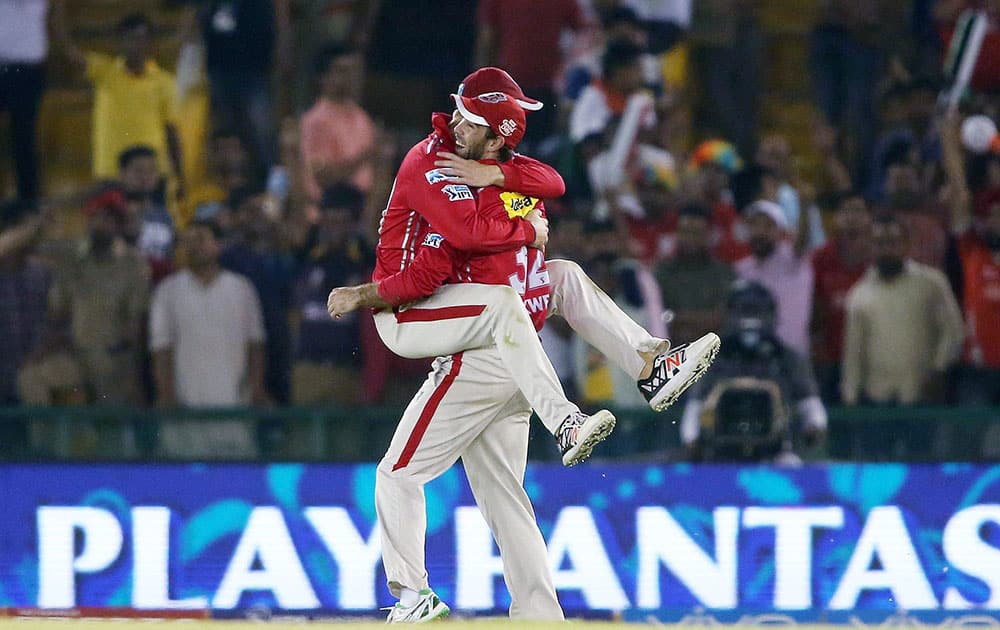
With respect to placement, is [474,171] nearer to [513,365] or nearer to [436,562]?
[513,365]

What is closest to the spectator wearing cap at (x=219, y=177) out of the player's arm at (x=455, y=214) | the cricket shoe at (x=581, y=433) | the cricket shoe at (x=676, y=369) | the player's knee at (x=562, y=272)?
the player's knee at (x=562, y=272)

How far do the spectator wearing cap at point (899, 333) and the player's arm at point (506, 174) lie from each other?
3333 millimetres

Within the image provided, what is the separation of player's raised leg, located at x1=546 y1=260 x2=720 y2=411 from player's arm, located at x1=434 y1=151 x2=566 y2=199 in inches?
12.9

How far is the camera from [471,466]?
6039 mm

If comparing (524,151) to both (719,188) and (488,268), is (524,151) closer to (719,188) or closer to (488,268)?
(719,188)

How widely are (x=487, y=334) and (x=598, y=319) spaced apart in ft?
1.39

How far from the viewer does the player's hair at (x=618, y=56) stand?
9344 millimetres

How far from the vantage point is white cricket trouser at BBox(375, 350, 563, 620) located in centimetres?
579

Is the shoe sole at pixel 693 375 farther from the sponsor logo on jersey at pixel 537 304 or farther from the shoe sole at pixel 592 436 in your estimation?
the sponsor logo on jersey at pixel 537 304

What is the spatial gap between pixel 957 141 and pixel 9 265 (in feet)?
16.8

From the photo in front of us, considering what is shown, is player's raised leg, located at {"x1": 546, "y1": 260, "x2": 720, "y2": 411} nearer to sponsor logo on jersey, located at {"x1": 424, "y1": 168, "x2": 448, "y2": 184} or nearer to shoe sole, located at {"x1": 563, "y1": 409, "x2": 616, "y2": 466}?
shoe sole, located at {"x1": 563, "y1": 409, "x2": 616, "y2": 466}

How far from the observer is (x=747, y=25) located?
9.32 metres

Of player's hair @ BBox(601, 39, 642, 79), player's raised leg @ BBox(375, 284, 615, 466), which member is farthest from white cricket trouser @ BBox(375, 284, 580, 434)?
player's hair @ BBox(601, 39, 642, 79)

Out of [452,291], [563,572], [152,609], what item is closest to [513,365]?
[452,291]
